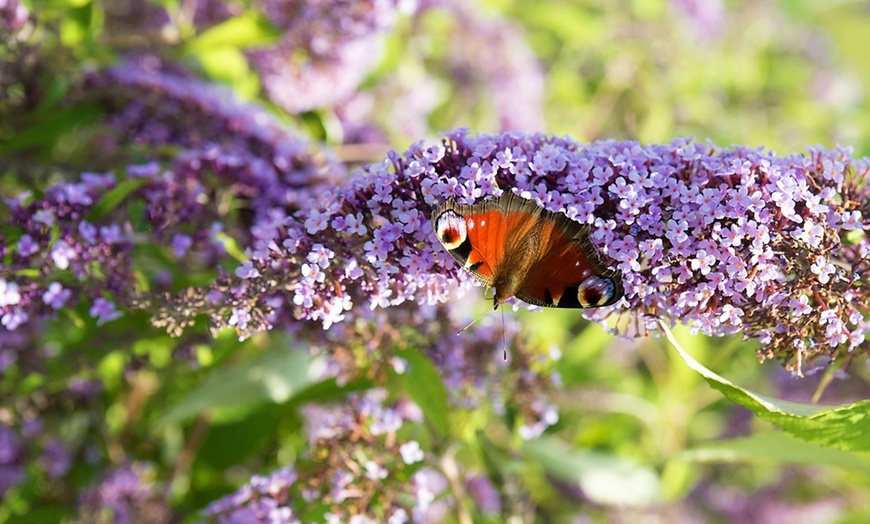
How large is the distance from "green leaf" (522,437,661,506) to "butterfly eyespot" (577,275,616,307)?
3.82 ft

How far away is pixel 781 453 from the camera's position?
1754 millimetres

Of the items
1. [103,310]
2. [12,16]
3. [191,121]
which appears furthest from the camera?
[191,121]

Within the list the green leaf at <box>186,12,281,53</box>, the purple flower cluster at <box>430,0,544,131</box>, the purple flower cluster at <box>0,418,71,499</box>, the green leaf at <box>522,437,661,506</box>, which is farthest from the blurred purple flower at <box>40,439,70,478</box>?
the purple flower cluster at <box>430,0,544,131</box>

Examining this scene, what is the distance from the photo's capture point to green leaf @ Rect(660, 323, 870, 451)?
1346mm

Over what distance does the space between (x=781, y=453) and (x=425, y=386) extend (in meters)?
0.81

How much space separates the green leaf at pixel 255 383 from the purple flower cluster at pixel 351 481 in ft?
0.97

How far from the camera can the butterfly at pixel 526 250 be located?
1.34m

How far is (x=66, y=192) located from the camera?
5.61 ft

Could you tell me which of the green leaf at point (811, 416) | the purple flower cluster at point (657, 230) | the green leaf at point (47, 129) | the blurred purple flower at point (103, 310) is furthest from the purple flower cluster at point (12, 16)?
the green leaf at point (811, 416)

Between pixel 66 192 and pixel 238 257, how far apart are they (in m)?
0.39

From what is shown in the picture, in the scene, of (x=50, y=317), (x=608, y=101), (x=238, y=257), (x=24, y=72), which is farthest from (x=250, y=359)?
(x=608, y=101)

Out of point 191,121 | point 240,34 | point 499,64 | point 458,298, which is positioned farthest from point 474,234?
point 499,64

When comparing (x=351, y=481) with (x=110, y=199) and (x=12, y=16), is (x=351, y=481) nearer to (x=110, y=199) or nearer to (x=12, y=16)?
(x=110, y=199)

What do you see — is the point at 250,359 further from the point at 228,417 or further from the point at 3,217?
the point at 3,217
